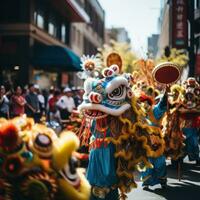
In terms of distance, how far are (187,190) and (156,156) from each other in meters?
0.94

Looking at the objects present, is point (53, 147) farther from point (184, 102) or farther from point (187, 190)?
point (184, 102)

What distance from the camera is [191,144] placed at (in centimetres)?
1059

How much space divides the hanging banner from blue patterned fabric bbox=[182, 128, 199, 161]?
1523cm

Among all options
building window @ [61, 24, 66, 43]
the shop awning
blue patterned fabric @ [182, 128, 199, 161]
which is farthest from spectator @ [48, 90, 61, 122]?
building window @ [61, 24, 66, 43]

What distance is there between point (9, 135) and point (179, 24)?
A: 23.3m

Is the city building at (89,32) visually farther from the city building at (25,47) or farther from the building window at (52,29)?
the city building at (25,47)

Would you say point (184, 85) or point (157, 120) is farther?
point (184, 85)

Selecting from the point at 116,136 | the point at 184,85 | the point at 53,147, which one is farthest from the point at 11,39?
the point at 53,147

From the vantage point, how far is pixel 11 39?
21266mm

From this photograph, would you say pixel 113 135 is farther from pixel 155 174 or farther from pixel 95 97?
pixel 155 174

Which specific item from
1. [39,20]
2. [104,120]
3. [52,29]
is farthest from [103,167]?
[52,29]

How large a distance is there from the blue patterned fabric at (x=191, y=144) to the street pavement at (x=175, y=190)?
2.12ft

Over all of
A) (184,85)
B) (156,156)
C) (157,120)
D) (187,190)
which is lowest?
(187,190)

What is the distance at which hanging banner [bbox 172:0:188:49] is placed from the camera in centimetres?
2551
